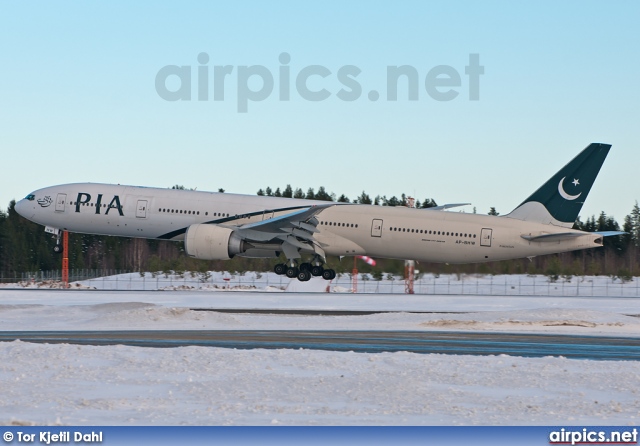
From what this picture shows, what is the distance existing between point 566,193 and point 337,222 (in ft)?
43.4

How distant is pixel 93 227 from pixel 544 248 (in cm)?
2542

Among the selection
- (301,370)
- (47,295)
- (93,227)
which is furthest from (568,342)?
(47,295)

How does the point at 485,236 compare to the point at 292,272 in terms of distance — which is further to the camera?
the point at 292,272

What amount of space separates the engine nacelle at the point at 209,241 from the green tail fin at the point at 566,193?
16.2 m

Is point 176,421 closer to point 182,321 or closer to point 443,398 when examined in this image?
point 443,398

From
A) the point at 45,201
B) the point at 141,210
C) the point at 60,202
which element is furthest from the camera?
the point at 45,201

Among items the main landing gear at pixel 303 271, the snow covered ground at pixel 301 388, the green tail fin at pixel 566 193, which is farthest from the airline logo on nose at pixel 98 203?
the snow covered ground at pixel 301 388

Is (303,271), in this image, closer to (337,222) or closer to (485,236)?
(337,222)

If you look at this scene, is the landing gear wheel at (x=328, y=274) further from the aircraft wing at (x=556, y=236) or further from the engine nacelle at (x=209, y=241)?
the aircraft wing at (x=556, y=236)

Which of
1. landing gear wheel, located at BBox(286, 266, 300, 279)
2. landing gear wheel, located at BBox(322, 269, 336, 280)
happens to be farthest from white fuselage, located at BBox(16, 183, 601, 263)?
landing gear wheel, located at BBox(286, 266, 300, 279)

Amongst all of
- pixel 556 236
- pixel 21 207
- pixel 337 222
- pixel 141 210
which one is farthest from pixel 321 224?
pixel 21 207

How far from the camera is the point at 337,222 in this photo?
50.4 m

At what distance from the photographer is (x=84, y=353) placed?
22703 millimetres

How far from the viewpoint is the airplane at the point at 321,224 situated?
1937 inches
